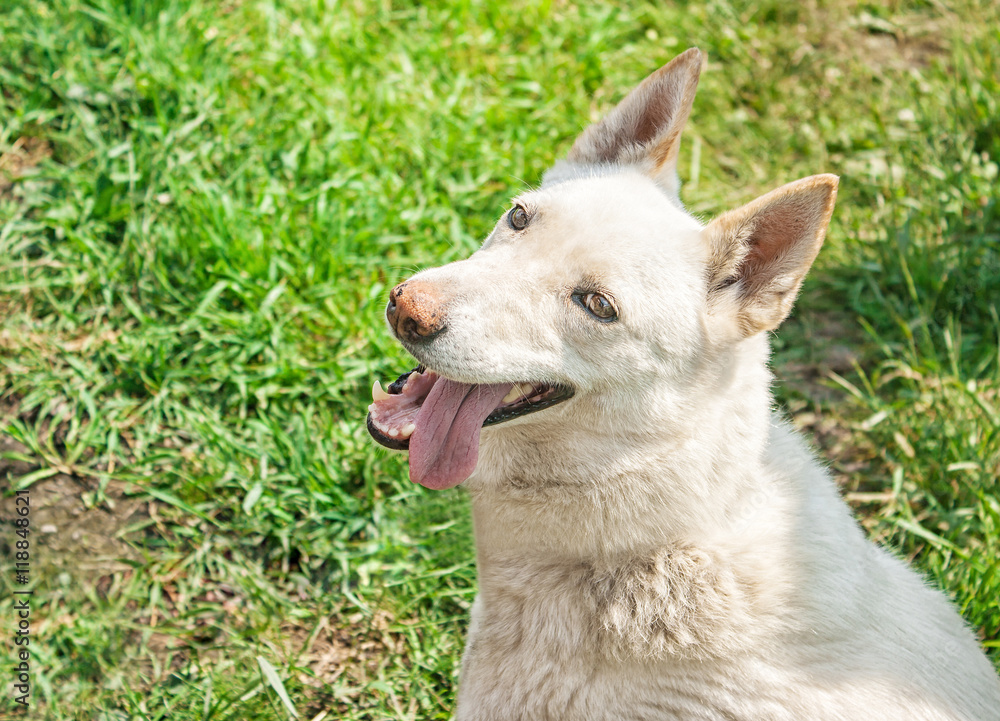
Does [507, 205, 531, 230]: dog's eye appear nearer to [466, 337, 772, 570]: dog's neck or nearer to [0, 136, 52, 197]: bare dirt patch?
[466, 337, 772, 570]: dog's neck

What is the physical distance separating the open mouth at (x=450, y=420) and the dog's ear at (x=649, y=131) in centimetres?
91

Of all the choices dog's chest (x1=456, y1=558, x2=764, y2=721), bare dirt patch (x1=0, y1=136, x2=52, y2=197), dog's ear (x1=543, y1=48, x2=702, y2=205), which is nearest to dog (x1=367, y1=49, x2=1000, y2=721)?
dog's chest (x1=456, y1=558, x2=764, y2=721)

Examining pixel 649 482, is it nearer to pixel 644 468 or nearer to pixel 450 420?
pixel 644 468

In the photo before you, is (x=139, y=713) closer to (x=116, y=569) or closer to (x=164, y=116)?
(x=116, y=569)

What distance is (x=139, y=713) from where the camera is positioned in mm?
3051

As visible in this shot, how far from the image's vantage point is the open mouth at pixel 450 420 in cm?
258

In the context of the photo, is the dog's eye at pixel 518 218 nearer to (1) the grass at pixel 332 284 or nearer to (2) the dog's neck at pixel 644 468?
(2) the dog's neck at pixel 644 468

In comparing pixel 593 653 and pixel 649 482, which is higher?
pixel 649 482

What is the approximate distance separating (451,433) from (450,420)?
0.04 metres

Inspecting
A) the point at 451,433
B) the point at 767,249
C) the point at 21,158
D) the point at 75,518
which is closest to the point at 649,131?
the point at 767,249

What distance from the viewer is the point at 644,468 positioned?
8.35 ft

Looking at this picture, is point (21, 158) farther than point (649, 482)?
Yes

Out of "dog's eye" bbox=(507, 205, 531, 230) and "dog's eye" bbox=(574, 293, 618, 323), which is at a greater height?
"dog's eye" bbox=(507, 205, 531, 230)

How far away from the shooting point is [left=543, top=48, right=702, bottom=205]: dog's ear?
2818 millimetres
